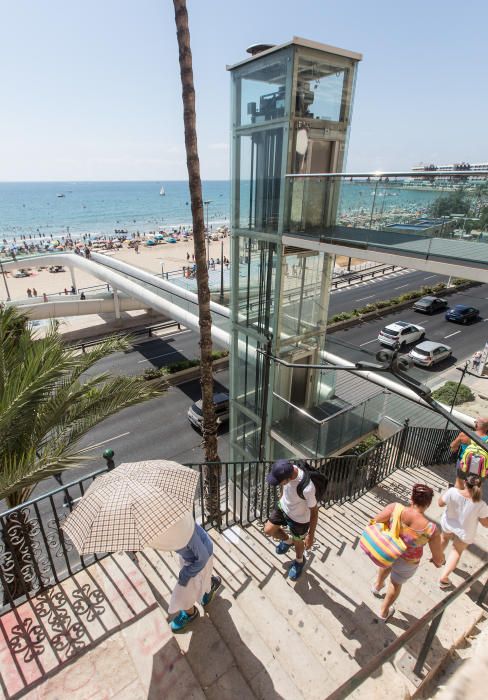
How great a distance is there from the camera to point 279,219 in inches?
385

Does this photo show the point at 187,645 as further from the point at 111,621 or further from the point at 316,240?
the point at 316,240

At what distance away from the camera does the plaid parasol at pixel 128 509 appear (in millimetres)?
3264

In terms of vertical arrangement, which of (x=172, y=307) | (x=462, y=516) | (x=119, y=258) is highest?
(x=462, y=516)

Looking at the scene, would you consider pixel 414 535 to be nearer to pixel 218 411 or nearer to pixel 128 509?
pixel 128 509

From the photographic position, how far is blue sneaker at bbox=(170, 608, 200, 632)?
4117mm

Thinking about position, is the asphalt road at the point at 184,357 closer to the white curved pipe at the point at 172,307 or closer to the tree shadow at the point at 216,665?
the white curved pipe at the point at 172,307

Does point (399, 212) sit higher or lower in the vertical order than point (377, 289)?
higher

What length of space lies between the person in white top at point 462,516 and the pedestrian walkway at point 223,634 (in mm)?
474

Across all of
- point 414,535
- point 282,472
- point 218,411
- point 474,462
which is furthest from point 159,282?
point 414,535

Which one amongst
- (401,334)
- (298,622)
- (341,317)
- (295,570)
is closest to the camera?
(298,622)

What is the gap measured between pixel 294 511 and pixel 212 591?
4.46 ft

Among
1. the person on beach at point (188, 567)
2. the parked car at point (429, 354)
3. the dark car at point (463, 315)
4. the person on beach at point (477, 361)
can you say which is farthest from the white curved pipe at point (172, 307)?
the dark car at point (463, 315)

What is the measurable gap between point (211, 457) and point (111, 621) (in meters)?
4.04

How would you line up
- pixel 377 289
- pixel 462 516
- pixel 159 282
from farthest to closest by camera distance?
1. pixel 377 289
2. pixel 159 282
3. pixel 462 516
